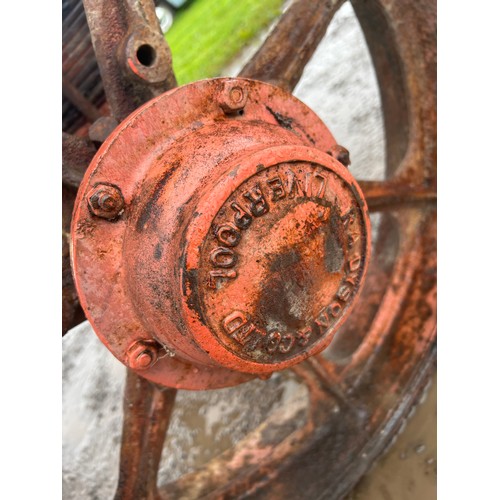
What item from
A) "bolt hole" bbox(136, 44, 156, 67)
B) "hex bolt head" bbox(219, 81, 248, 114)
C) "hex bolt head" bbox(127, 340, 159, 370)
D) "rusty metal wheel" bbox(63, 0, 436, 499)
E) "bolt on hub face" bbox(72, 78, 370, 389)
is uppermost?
"bolt hole" bbox(136, 44, 156, 67)

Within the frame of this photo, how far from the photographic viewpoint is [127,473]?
1.35 m

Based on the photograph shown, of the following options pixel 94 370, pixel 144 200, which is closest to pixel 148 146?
pixel 144 200

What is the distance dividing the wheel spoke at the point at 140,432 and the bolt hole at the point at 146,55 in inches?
28.3

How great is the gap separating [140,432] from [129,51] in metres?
0.88

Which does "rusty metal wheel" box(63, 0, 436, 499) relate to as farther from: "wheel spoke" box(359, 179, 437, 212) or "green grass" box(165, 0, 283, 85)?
"green grass" box(165, 0, 283, 85)

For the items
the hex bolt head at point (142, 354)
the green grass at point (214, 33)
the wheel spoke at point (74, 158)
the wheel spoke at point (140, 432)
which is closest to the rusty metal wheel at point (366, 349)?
the wheel spoke at point (140, 432)

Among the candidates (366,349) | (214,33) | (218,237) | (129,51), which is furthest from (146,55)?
(214,33)

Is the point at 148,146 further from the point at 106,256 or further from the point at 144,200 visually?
the point at 106,256

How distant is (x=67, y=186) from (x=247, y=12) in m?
1.78

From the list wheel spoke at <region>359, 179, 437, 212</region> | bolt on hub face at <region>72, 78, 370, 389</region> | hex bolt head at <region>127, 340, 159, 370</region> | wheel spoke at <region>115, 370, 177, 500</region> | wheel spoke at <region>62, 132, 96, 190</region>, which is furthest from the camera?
wheel spoke at <region>359, 179, 437, 212</region>

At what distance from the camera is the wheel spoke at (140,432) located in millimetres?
1349

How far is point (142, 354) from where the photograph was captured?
3.43 ft

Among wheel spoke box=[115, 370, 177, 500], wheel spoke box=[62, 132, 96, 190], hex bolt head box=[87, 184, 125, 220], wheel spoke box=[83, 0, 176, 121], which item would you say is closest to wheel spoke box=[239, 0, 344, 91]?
wheel spoke box=[83, 0, 176, 121]

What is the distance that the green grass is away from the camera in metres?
2.58
